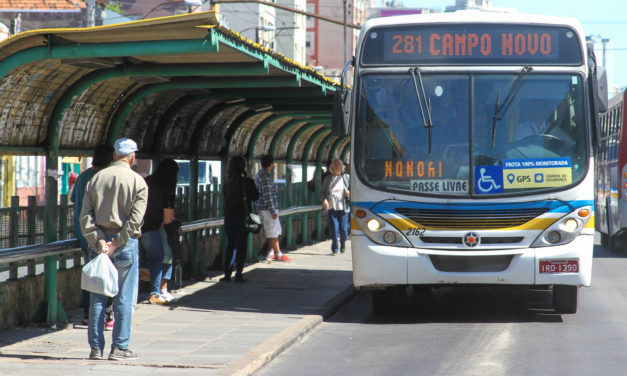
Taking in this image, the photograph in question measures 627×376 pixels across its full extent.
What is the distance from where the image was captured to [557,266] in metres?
10.0

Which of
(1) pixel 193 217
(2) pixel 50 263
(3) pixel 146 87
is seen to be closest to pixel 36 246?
(2) pixel 50 263

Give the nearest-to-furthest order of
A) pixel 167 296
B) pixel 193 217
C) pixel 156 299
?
1. pixel 156 299
2. pixel 167 296
3. pixel 193 217

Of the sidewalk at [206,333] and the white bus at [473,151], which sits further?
the white bus at [473,151]

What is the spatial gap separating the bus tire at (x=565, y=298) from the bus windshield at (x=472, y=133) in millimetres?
1225

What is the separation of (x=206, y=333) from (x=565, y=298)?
3843 millimetres

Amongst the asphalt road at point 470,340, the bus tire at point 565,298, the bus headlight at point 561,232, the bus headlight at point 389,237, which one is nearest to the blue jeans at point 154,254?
the asphalt road at point 470,340

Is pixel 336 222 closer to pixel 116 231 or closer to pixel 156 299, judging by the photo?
pixel 156 299

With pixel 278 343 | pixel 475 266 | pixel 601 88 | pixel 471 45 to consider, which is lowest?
pixel 278 343

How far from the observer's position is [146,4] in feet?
184

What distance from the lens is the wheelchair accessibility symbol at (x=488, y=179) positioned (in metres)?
10.2

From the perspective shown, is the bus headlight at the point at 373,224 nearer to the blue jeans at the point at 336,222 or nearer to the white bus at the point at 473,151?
the white bus at the point at 473,151

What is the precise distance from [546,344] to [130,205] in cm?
372

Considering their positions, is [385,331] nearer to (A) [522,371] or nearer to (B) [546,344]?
(B) [546,344]

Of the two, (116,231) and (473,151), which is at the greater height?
(473,151)
